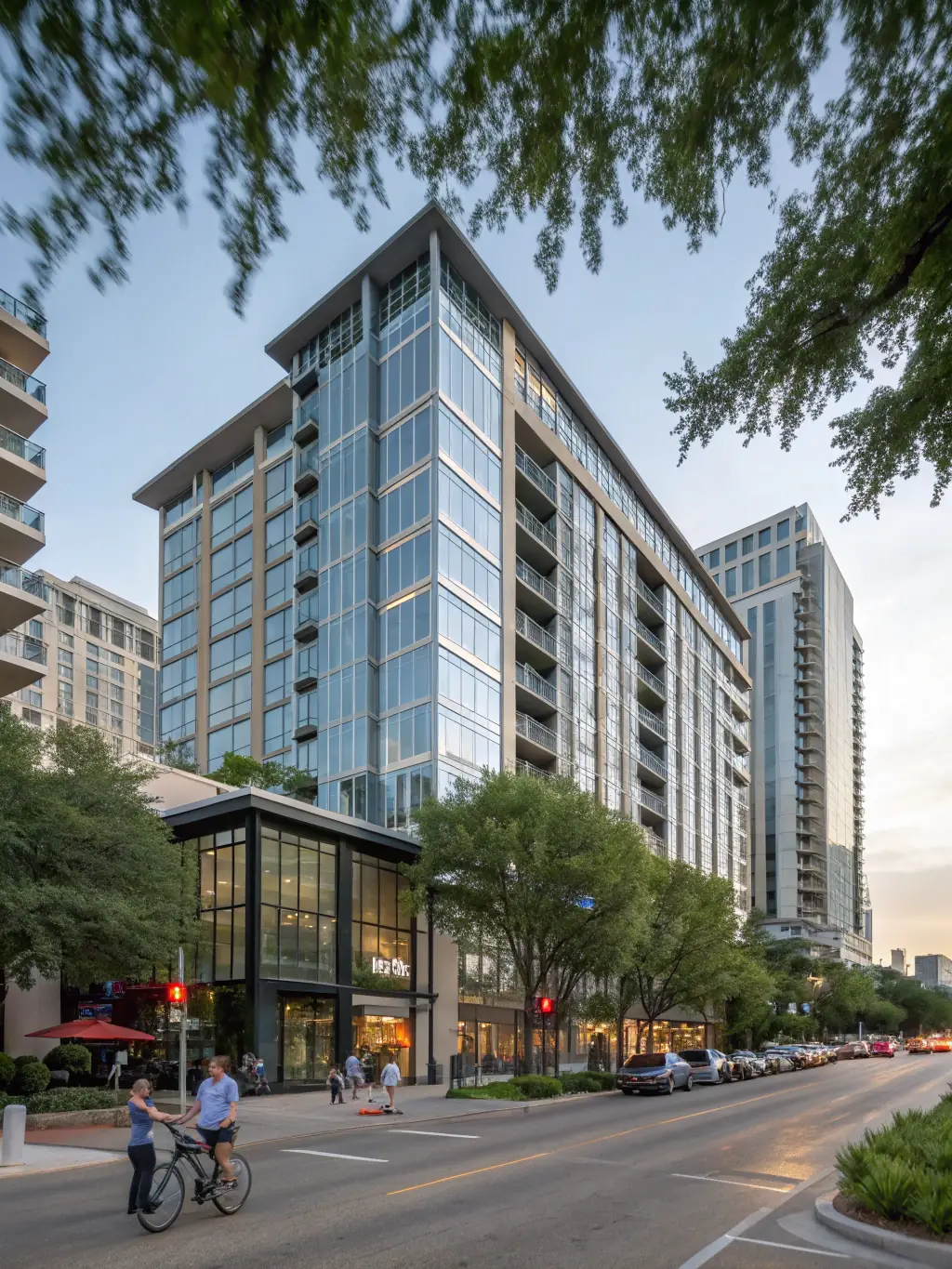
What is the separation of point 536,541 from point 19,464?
85.5ft

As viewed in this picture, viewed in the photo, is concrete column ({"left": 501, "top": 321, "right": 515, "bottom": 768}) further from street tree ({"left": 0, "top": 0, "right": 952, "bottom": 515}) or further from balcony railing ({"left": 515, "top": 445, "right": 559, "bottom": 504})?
street tree ({"left": 0, "top": 0, "right": 952, "bottom": 515})

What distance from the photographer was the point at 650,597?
239ft

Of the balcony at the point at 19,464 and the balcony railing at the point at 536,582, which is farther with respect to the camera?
the balcony railing at the point at 536,582

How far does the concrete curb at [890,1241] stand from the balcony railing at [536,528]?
42.9 m

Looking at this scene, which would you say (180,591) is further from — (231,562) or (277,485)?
(277,485)

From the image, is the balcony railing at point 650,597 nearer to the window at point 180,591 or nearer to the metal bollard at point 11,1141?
the window at point 180,591

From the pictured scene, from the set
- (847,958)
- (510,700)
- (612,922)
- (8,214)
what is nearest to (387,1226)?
(8,214)

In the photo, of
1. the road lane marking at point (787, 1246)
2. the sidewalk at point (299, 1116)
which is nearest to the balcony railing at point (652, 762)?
the sidewalk at point (299, 1116)

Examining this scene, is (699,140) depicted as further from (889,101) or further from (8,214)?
(8,214)

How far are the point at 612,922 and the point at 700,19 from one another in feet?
108

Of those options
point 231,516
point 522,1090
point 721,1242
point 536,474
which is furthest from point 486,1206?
point 231,516

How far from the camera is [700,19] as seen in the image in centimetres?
611

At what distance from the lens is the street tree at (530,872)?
35.0 m

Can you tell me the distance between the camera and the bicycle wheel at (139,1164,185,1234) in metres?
11.6
